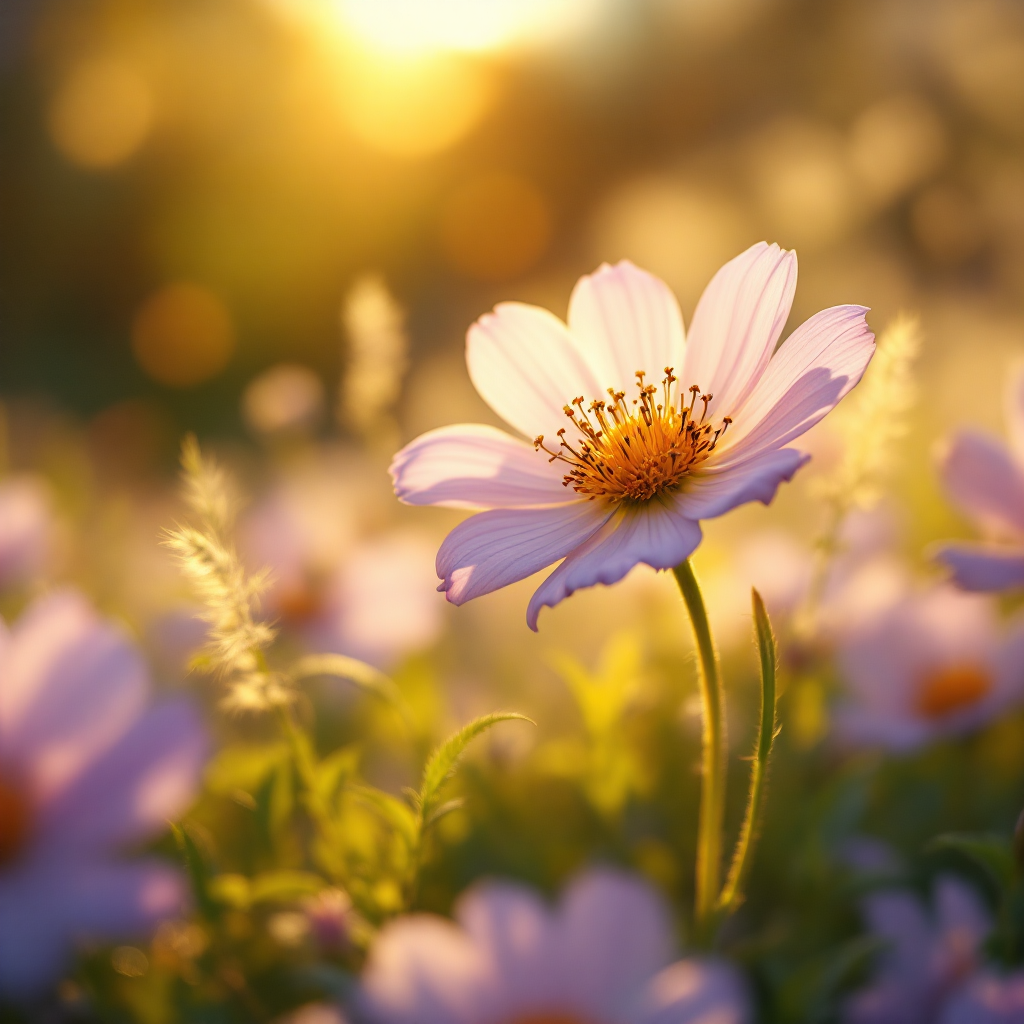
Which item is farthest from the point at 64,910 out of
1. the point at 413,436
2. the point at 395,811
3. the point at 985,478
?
the point at 413,436

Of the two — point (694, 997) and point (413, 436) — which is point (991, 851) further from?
point (413, 436)

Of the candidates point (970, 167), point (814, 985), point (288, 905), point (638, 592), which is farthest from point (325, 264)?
point (814, 985)

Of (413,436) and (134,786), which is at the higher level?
(413,436)

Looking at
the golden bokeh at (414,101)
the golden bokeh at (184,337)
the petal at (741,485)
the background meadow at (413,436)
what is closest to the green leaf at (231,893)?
the background meadow at (413,436)

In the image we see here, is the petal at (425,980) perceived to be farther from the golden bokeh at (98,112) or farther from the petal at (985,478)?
the golden bokeh at (98,112)

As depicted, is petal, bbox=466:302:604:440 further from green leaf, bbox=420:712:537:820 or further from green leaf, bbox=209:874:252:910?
green leaf, bbox=209:874:252:910

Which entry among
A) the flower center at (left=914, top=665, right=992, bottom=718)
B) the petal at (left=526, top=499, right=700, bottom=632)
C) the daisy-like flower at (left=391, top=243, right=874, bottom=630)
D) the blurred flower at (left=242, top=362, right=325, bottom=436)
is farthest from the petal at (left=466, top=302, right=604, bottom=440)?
the blurred flower at (left=242, top=362, right=325, bottom=436)
